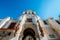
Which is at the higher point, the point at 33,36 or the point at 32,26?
the point at 32,26

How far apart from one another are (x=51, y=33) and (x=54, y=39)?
84.9 inches

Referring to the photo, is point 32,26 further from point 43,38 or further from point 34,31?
point 43,38

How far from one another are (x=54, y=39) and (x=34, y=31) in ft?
11.6

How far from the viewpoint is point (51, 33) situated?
19.3 meters

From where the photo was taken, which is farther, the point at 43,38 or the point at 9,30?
the point at 9,30

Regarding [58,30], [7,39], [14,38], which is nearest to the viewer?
[14,38]

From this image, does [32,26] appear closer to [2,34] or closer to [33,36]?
[33,36]

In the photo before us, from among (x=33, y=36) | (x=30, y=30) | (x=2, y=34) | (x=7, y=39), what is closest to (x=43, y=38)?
(x=33, y=36)

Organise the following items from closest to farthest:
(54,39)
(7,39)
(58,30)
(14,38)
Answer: (14,38) → (7,39) → (54,39) → (58,30)

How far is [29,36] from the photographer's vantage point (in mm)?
17469

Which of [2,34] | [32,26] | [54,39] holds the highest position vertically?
[32,26]

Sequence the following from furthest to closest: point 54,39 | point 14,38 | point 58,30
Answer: point 58,30
point 54,39
point 14,38

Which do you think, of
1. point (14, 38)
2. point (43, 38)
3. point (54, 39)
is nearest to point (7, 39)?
point (14, 38)

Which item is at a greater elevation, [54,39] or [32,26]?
[32,26]
